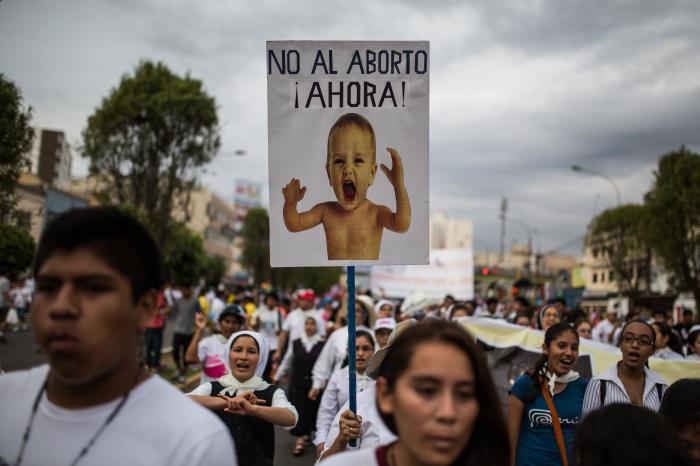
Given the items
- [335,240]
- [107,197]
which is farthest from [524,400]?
[107,197]

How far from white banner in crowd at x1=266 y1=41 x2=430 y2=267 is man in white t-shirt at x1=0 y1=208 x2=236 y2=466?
2.24m

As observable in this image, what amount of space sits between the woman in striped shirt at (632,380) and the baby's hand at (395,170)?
1851 mm

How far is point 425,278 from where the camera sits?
70.9 ft

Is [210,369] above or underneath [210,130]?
underneath

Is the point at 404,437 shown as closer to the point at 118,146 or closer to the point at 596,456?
the point at 596,456

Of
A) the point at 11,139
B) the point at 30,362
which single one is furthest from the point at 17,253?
the point at 11,139

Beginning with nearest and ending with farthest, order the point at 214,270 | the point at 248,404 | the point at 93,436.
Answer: the point at 93,436, the point at 248,404, the point at 214,270

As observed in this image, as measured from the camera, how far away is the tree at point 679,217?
3147cm

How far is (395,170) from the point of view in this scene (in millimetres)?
4070

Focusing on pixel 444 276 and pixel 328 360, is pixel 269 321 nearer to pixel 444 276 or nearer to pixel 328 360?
pixel 328 360

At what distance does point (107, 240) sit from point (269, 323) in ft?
37.0

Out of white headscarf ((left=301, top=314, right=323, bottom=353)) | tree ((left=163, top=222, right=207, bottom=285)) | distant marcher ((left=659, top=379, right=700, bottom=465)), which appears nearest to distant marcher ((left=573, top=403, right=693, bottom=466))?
distant marcher ((left=659, top=379, right=700, bottom=465))

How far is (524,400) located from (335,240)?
1542mm

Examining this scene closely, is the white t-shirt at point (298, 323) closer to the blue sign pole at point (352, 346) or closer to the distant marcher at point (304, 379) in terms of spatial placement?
the distant marcher at point (304, 379)
